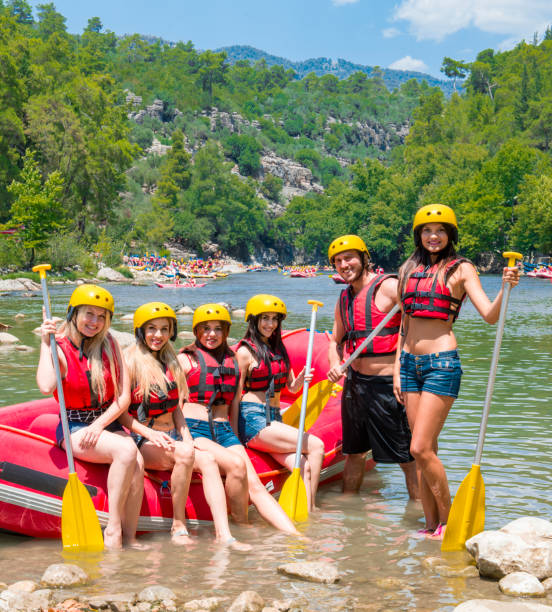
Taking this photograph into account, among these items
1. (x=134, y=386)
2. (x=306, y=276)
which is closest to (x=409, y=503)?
(x=134, y=386)

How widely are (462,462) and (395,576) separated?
7.96 feet

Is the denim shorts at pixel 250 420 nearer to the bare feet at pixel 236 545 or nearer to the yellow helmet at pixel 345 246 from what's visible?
the bare feet at pixel 236 545

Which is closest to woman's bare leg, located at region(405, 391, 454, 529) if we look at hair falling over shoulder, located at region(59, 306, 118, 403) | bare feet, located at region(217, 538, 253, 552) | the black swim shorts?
the black swim shorts

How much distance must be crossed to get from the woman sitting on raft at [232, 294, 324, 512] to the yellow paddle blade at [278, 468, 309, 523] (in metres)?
0.13

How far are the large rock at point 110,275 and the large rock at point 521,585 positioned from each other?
37.4m

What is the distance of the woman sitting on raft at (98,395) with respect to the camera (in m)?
3.91

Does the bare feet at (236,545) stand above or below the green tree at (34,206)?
below

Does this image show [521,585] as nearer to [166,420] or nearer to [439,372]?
[439,372]

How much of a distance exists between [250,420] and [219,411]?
0.72 ft

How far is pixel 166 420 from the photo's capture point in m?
4.32

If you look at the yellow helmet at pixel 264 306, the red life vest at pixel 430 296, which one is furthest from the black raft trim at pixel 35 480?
the red life vest at pixel 430 296

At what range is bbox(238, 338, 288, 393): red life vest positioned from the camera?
470 cm

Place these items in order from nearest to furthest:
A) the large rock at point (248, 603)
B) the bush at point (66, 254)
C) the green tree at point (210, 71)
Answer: the large rock at point (248, 603) < the bush at point (66, 254) < the green tree at point (210, 71)

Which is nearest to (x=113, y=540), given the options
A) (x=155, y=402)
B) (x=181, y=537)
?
(x=181, y=537)
